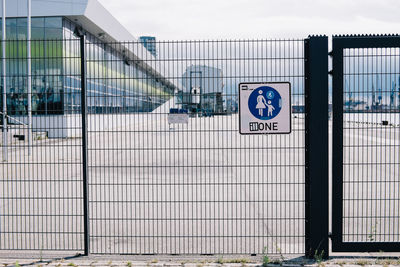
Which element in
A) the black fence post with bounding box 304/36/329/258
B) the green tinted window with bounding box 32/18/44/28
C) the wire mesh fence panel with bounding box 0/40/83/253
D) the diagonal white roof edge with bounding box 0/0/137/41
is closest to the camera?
the black fence post with bounding box 304/36/329/258

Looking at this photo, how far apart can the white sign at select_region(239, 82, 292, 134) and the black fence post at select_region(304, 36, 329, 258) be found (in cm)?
29

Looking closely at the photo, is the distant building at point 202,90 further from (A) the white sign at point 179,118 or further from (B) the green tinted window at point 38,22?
(B) the green tinted window at point 38,22

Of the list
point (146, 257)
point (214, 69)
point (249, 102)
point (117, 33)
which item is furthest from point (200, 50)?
point (117, 33)

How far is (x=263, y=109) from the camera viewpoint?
5.56m

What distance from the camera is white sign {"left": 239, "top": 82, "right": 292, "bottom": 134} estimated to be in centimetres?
553

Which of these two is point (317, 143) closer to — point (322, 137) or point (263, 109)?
point (322, 137)

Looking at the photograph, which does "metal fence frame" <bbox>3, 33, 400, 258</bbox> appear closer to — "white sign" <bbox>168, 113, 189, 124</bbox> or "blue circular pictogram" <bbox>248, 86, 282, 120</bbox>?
"blue circular pictogram" <bbox>248, 86, 282, 120</bbox>

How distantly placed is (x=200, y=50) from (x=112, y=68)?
3.89 feet

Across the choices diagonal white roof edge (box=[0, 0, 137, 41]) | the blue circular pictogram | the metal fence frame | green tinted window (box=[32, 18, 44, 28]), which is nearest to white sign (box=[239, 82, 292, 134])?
the blue circular pictogram

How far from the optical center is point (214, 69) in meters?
5.64

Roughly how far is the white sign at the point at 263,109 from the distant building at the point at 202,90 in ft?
1.03

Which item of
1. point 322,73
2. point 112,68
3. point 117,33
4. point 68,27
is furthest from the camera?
point 117,33

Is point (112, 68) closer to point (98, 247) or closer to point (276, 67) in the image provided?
point (276, 67)

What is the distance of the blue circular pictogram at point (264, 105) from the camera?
5543 millimetres
